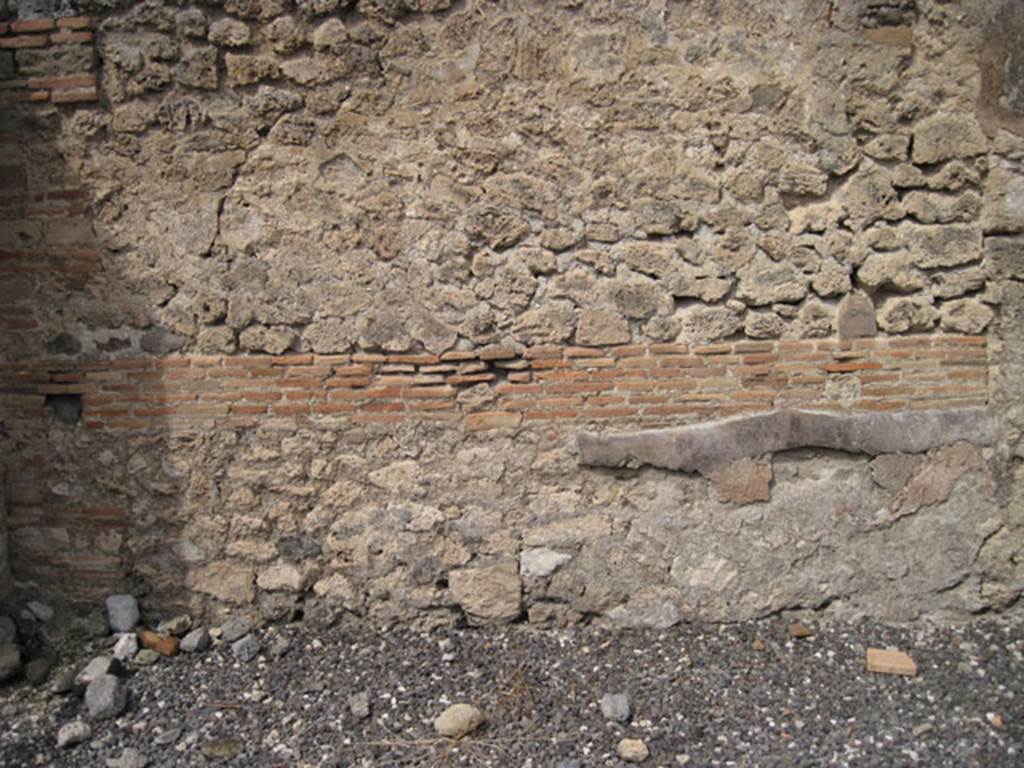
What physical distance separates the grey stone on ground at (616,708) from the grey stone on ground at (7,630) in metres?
2.58

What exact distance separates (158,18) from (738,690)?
146 inches

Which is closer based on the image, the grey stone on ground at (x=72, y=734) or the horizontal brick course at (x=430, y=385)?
the grey stone on ground at (x=72, y=734)

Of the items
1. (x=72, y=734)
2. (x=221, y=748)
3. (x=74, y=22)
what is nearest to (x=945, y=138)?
(x=74, y=22)

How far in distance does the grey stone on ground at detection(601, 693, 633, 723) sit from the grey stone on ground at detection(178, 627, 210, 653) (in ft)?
5.80

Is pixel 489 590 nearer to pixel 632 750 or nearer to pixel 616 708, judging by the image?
pixel 616 708

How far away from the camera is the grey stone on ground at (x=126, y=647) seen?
3385 mm

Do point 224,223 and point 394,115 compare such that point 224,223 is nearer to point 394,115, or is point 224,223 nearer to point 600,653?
point 394,115

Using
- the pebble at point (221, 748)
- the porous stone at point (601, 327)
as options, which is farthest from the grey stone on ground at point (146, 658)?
the porous stone at point (601, 327)

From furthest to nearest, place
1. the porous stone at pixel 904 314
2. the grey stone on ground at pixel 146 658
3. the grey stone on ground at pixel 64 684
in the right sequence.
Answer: the porous stone at pixel 904 314
the grey stone on ground at pixel 146 658
the grey stone on ground at pixel 64 684

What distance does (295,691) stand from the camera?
319 centimetres

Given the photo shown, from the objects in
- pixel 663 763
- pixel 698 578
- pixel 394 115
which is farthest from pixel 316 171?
pixel 663 763

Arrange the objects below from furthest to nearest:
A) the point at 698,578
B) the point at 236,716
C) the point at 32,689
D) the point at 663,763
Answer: the point at 698,578 < the point at 32,689 < the point at 236,716 < the point at 663,763

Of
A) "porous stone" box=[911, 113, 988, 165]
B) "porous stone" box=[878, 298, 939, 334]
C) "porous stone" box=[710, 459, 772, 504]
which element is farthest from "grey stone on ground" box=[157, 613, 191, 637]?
"porous stone" box=[911, 113, 988, 165]

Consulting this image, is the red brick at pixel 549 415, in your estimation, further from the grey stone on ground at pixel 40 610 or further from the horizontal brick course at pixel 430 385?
the grey stone on ground at pixel 40 610
